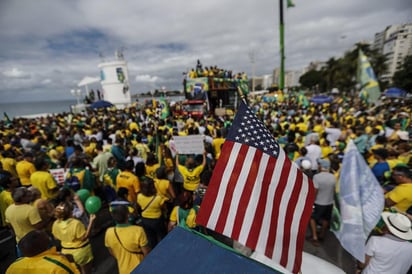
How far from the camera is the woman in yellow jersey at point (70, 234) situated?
8.75ft

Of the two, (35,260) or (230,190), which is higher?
(230,190)

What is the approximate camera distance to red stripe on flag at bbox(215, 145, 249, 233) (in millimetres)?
1685

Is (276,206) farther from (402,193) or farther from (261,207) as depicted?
(402,193)

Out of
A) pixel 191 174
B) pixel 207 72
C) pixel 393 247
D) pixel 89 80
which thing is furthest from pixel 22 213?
pixel 89 80

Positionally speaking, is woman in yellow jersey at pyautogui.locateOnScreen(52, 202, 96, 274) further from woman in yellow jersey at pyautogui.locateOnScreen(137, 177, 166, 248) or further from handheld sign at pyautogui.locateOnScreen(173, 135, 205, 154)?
handheld sign at pyautogui.locateOnScreen(173, 135, 205, 154)

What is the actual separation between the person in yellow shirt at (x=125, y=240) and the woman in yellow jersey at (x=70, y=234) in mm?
530

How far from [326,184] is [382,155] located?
1602 millimetres

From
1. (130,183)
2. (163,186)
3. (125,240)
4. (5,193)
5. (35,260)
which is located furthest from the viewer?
(130,183)

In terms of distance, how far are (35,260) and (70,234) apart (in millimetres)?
794

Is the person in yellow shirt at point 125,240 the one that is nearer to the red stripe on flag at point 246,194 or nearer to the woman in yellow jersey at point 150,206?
the woman in yellow jersey at point 150,206

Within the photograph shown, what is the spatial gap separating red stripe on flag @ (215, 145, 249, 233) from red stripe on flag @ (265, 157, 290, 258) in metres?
0.31

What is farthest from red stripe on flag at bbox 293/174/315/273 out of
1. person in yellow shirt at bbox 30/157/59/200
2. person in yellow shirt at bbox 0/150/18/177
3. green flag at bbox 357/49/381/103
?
green flag at bbox 357/49/381/103

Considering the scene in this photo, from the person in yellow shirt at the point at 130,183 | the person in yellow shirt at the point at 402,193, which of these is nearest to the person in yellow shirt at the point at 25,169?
the person in yellow shirt at the point at 130,183

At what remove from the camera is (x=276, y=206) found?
5.57 ft
